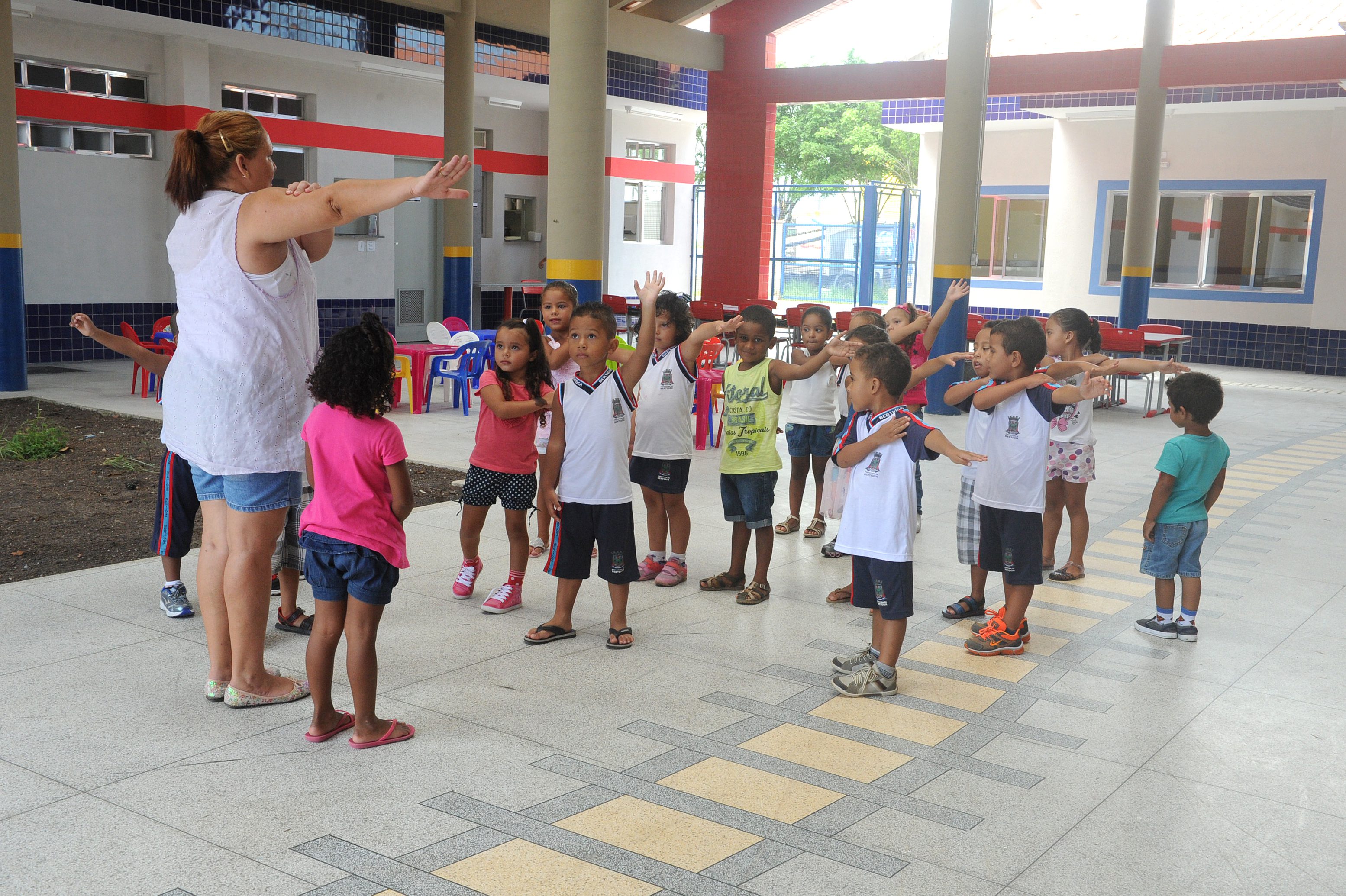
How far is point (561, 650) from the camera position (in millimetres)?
3984

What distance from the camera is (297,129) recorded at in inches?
551

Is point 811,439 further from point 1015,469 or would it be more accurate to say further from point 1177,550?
point 1177,550

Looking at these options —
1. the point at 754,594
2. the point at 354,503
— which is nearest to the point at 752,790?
the point at 354,503

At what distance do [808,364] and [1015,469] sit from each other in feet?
3.11

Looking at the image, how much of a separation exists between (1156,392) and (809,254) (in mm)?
22181

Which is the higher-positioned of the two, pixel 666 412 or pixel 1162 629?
pixel 666 412

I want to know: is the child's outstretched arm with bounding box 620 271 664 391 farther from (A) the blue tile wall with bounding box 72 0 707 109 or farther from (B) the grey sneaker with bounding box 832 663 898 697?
(A) the blue tile wall with bounding box 72 0 707 109

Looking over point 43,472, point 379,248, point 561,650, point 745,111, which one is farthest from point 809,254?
point 561,650

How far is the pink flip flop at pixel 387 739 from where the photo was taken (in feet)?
10.2

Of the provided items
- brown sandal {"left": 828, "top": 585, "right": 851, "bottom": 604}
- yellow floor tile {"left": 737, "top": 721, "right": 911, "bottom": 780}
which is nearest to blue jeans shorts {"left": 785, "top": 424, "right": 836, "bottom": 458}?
brown sandal {"left": 828, "top": 585, "right": 851, "bottom": 604}

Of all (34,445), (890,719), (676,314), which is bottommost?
(890,719)

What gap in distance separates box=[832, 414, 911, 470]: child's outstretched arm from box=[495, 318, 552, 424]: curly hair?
4.08 ft

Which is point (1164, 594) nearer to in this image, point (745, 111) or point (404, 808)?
Answer: point (404, 808)

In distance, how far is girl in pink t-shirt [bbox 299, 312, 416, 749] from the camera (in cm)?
298
